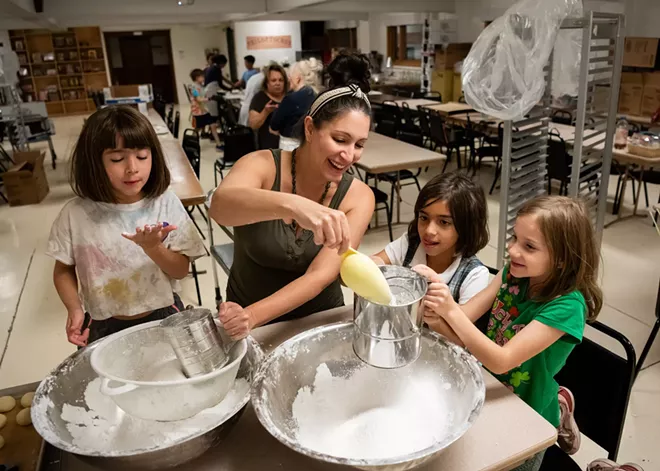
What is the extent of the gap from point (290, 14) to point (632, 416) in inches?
373

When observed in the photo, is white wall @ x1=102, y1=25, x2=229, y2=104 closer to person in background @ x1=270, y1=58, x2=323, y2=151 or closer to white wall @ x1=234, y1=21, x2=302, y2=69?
white wall @ x1=234, y1=21, x2=302, y2=69

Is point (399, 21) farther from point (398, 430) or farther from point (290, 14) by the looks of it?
point (398, 430)

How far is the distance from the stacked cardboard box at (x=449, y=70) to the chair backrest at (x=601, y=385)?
7.66 m

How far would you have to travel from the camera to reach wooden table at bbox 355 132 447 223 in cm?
361

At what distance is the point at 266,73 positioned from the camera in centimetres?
448

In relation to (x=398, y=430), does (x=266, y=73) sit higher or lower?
higher

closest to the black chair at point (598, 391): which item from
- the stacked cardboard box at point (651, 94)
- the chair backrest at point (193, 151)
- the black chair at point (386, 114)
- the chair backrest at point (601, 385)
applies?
the chair backrest at point (601, 385)

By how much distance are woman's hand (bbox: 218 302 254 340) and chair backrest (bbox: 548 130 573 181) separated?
3.59 m

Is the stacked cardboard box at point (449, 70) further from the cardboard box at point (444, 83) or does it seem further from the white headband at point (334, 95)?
the white headband at point (334, 95)

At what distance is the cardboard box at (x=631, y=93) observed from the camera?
5522 millimetres

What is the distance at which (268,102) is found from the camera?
448 centimetres

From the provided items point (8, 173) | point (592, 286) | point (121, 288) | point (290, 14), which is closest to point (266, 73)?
point (8, 173)

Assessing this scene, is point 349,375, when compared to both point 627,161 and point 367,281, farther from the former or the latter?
point 627,161

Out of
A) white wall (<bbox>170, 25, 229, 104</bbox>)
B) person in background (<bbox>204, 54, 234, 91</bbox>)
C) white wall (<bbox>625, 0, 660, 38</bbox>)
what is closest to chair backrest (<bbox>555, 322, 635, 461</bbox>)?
white wall (<bbox>625, 0, 660, 38</bbox>)
